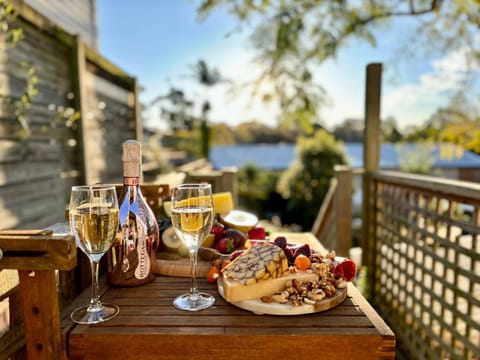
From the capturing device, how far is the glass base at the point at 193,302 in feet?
2.82

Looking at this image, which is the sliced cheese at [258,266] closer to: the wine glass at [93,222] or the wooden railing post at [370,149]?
the wine glass at [93,222]

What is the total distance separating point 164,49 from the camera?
14.5 m

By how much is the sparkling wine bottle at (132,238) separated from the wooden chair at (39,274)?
25 centimetres

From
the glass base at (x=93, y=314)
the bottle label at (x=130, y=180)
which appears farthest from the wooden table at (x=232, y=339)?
the bottle label at (x=130, y=180)

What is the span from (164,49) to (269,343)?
49.6 ft

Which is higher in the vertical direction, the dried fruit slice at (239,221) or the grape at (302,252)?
the dried fruit slice at (239,221)

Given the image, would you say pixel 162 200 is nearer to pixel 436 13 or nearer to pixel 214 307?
pixel 214 307

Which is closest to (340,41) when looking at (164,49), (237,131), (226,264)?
(226,264)

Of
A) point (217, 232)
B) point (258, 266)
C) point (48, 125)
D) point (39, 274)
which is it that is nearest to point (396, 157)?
point (48, 125)

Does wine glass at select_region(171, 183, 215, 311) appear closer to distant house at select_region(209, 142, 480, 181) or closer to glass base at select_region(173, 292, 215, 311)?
glass base at select_region(173, 292, 215, 311)

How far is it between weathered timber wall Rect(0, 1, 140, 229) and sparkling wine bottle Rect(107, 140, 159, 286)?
164 centimetres

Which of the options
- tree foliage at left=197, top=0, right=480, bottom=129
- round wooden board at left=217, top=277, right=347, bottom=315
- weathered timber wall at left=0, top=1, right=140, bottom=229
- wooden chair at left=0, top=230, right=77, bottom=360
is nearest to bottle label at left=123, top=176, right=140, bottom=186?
wooden chair at left=0, top=230, right=77, bottom=360

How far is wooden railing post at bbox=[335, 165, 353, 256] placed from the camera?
9.53ft

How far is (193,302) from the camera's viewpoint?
0.88 m
